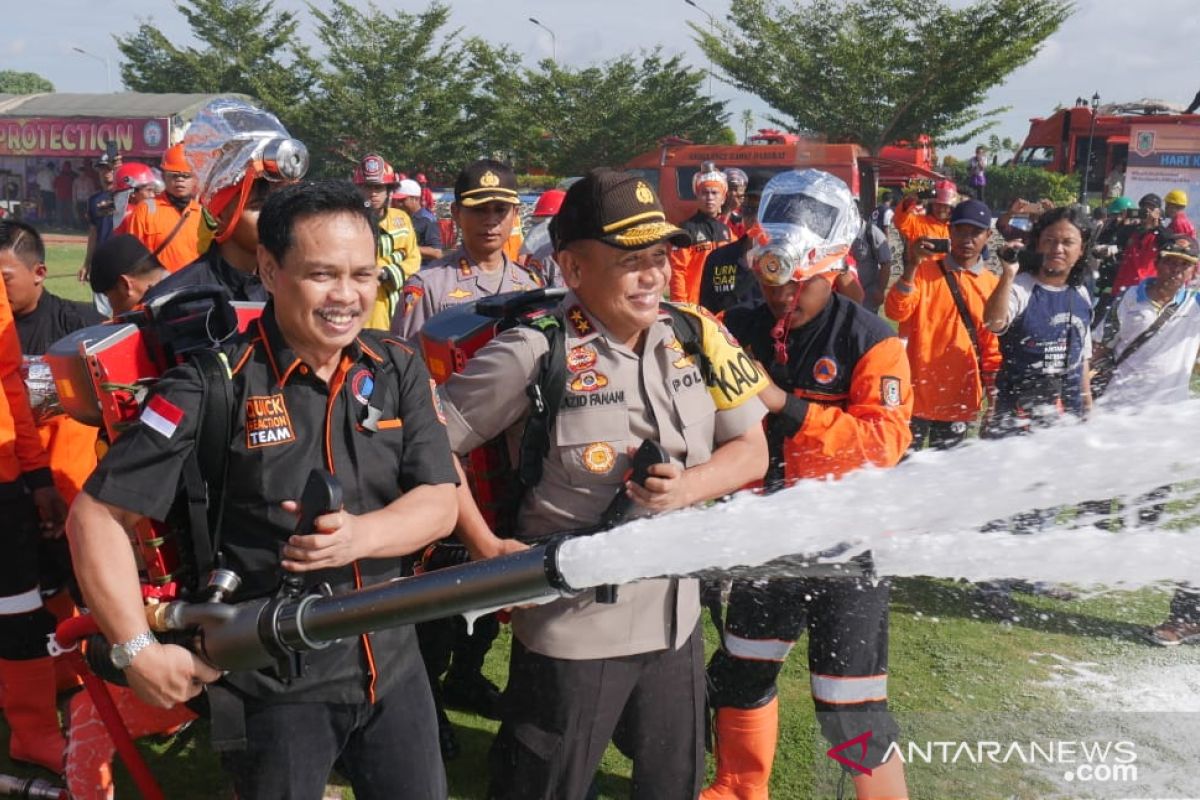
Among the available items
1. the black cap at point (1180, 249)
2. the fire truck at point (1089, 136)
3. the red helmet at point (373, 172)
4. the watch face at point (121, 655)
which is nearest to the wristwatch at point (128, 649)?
the watch face at point (121, 655)

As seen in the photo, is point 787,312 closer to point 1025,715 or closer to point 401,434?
point 401,434

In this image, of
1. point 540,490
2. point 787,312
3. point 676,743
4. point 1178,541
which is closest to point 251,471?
point 540,490

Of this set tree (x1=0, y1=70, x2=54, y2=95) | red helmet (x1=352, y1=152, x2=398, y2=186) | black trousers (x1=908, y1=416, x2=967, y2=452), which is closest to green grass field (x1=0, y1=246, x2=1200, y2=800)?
black trousers (x1=908, y1=416, x2=967, y2=452)

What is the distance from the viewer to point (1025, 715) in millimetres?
4840

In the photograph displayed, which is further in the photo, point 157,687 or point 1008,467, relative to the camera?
point 1008,467

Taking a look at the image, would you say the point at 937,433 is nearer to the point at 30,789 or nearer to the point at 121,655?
the point at 30,789

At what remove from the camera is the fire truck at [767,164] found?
22.9m

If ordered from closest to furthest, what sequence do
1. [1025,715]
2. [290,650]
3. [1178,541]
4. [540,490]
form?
[290,650]
[540,490]
[1178,541]
[1025,715]

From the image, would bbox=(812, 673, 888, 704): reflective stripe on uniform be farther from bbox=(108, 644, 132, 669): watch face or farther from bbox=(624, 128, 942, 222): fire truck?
bbox=(624, 128, 942, 222): fire truck

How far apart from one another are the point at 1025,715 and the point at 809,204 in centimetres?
268

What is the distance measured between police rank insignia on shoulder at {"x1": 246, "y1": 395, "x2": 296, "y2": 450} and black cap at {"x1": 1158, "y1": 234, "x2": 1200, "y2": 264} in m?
5.71

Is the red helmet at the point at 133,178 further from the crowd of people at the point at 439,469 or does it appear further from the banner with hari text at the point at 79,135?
the banner with hari text at the point at 79,135

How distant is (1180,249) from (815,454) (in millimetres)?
4125

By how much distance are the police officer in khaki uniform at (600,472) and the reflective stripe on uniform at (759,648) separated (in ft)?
2.62
